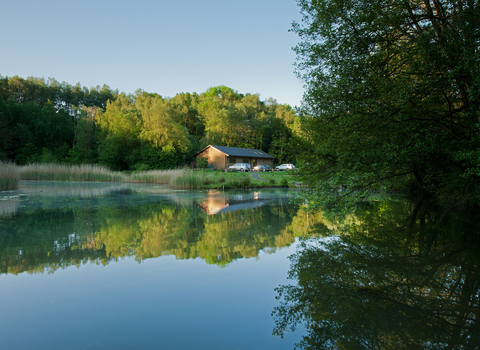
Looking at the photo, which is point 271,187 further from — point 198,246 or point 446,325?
point 446,325

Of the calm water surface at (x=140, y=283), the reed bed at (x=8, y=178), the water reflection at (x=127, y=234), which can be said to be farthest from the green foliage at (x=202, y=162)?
the calm water surface at (x=140, y=283)

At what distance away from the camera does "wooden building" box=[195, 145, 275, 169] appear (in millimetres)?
44656

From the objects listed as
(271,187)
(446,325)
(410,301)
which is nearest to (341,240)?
(410,301)

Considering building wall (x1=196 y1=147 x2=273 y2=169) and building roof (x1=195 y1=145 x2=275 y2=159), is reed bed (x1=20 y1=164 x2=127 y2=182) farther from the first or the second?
building roof (x1=195 y1=145 x2=275 y2=159)

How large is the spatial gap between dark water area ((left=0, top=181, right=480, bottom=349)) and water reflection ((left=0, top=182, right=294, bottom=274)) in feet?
0.14

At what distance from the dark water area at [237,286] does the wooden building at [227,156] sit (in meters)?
36.5

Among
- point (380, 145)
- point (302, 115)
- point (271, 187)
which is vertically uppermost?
point (302, 115)

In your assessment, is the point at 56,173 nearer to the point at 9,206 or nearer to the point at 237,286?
the point at 9,206

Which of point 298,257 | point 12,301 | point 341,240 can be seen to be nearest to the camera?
point 12,301

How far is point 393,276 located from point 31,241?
6.70 m

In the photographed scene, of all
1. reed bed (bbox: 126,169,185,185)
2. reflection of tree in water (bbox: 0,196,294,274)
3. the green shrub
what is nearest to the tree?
reflection of tree in water (bbox: 0,196,294,274)

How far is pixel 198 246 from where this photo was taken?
249 inches

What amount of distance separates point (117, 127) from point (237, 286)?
43.9 m

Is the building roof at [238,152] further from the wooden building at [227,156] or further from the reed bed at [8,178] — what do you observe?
the reed bed at [8,178]
